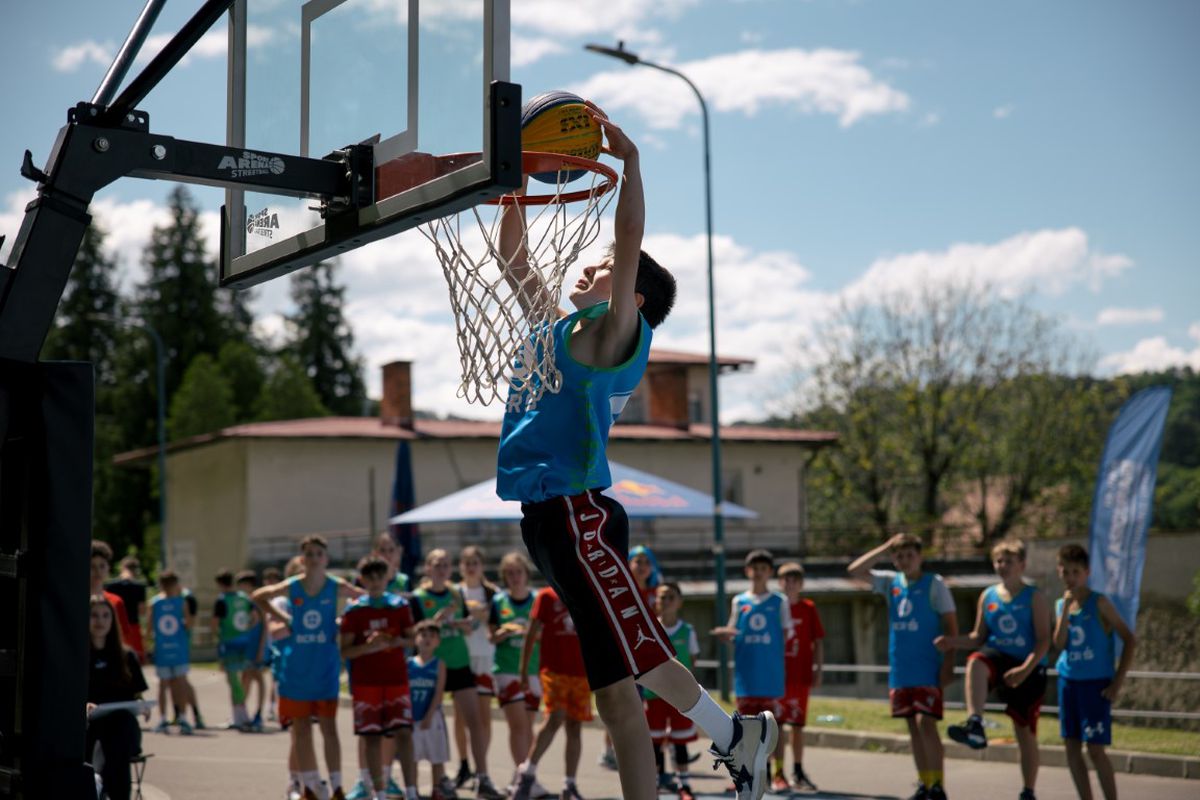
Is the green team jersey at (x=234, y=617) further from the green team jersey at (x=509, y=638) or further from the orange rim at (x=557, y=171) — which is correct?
the orange rim at (x=557, y=171)

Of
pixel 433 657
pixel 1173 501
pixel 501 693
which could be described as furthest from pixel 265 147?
pixel 1173 501

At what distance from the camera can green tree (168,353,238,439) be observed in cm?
6538

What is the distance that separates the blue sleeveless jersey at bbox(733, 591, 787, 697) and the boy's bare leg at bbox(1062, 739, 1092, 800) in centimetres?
319

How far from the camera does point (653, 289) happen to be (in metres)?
6.41

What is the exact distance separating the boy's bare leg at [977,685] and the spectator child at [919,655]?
170mm

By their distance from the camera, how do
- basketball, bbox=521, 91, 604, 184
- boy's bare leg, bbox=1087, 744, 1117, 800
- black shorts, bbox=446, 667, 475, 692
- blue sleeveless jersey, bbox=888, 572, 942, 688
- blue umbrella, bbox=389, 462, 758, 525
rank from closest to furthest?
basketball, bbox=521, 91, 604, 184 → boy's bare leg, bbox=1087, 744, 1117, 800 → blue sleeveless jersey, bbox=888, 572, 942, 688 → black shorts, bbox=446, 667, 475, 692 → blue umbrella, bbox=389, 462, 758, 525

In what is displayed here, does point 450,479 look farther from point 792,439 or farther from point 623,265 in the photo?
point 623,265

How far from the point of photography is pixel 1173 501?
222 feet

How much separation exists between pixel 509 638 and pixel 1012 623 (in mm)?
4931

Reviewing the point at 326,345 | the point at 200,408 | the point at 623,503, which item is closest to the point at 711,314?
the point at 623,503

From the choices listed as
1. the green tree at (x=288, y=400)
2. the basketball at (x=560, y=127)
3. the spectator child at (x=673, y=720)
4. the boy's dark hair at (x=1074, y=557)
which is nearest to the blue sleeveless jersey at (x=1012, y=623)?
the boy's dark hair at (x=1074, y=557)

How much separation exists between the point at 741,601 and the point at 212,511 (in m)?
36.4

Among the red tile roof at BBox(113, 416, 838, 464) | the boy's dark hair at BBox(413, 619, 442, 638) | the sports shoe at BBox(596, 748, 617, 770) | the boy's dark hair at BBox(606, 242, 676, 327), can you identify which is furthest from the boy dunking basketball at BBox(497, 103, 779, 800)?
the red tile roof at BBox(113, 416, 838, 464)

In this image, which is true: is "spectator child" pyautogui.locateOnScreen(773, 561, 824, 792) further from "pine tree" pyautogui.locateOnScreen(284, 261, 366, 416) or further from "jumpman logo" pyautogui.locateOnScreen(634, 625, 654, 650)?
"pine tree" pyautogui.locateOnScreen(284, 261, 366, 416)
